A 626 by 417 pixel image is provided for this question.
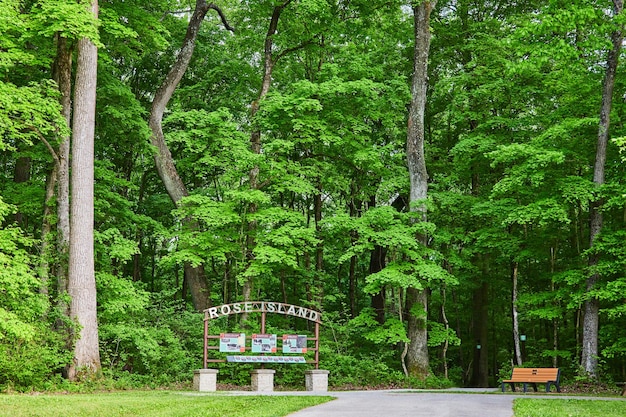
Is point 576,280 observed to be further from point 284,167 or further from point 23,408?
point 23,408

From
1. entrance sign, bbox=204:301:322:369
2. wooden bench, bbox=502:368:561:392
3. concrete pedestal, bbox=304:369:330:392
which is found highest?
entrance sign, bbox=204:301:322:369

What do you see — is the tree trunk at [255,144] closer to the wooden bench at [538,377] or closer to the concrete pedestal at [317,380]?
the concrete pedestal at [317,380]

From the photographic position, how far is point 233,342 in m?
17.0

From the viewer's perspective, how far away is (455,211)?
20.4m

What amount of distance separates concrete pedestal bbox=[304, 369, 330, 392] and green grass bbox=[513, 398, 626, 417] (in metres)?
6.03

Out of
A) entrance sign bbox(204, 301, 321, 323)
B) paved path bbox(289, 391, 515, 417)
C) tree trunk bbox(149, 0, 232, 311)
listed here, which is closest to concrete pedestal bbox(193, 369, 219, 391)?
entrance sign bbox(204, 301, 321, 323)

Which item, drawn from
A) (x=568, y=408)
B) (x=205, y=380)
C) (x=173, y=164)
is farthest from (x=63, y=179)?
(x=568, y=408)

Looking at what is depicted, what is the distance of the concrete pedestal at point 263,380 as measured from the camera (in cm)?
1659

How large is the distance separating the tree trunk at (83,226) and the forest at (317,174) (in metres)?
0.05

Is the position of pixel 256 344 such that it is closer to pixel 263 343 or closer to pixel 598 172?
pixel 263 343

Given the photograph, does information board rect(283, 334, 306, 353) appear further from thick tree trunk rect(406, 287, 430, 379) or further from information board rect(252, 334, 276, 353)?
thick tree trunk rect(406, 287, 430, 379)

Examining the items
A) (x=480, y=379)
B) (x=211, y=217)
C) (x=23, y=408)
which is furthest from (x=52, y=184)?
(x=480, y=379)

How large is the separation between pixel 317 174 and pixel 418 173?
9.72ft

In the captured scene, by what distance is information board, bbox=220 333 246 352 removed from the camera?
16.9 m
